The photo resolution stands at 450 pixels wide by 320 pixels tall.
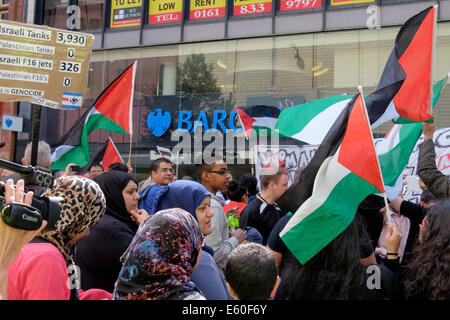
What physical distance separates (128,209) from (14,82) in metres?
2.82

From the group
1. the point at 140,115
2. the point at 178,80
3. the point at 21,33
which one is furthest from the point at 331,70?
the point at 21,33

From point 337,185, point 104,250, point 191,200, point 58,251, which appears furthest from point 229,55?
point 58,251

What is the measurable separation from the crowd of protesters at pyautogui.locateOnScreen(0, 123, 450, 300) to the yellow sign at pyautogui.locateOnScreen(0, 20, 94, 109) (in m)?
2.13

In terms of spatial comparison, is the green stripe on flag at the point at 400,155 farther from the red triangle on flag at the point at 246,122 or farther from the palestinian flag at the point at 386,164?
the red triangle on flag at the point at 246,122

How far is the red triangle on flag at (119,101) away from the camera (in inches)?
319

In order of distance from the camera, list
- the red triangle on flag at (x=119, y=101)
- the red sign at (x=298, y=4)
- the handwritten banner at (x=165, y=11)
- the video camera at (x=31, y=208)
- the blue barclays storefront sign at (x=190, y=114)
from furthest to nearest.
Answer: the handwritten banner at (x=165, y=11), the blue barclays storefront sign at (x=190, y=114), the red sign at (x=298, y=4), the red triangle on flag at (x=119, y=101), the video camera at (x=31, y=208)

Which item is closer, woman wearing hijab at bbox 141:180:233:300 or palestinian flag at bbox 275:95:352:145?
woman wearing hijab at bbox 141:180:233:300

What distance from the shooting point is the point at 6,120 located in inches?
679

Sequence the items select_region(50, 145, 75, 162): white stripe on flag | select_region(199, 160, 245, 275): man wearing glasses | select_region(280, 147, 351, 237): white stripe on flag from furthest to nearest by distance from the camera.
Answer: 1. select_region(50, 145, 75, 162): white stripe on flag
2. select_region(199, 160, 245, 275): man wearing glasses
3. select_region(280, 147, 351, 237): white stripe on flag

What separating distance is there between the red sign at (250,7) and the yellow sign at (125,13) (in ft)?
12.0

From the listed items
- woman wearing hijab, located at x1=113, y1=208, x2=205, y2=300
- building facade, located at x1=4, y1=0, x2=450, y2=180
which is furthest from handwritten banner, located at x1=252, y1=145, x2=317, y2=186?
woman wearing hijab, located at x1=113, y1=208, x2=205, y2=300

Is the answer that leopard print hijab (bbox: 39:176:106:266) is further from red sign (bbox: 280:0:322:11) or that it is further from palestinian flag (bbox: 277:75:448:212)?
red sign (bbox: 280:0:322:11)

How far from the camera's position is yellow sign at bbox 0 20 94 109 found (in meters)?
6.02

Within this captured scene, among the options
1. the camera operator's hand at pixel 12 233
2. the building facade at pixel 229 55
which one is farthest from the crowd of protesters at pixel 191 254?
the building facade at pixel 229 55
